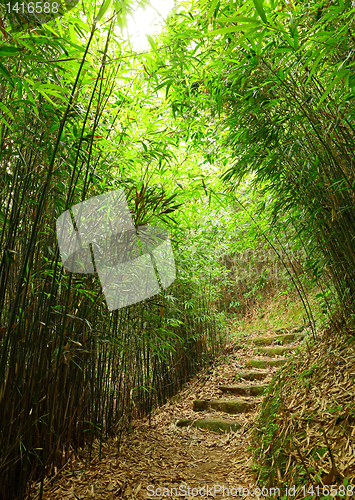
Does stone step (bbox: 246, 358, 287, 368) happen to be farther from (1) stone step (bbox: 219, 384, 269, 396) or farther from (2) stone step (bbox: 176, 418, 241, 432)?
(2) stone step (bbox: 176, 418, 241, 432)

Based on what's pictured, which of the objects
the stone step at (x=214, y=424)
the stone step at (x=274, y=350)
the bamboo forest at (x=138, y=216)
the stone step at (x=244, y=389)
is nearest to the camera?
the bamboo forest at (x=138, y=216)

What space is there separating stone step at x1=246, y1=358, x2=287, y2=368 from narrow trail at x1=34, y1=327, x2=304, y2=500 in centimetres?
1

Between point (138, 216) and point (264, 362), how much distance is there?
9.30 ft

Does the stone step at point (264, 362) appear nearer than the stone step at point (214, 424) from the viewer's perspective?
No

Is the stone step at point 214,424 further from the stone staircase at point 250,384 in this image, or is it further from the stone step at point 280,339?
the stone step at point 280,339

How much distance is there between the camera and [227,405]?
310 cm

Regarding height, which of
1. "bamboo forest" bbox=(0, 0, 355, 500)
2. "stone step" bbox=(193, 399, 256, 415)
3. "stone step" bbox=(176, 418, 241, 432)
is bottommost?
"stone step" bbox=(176, 418, 241, 432)

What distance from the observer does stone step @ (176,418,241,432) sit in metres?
2.69

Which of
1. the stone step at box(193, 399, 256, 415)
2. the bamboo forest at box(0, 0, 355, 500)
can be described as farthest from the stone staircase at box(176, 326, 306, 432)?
the bamboo forest at box(0, 0, 355, 500)

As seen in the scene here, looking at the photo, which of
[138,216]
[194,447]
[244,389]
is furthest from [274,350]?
[138,216]

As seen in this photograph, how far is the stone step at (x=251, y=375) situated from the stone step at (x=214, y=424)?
32.5 inches

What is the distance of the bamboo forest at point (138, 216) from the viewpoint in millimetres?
1178

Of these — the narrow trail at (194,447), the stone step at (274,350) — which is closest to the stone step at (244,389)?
the narrow trail at (194,447)

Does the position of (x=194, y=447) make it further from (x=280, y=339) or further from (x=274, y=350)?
(x=280, y=339)
